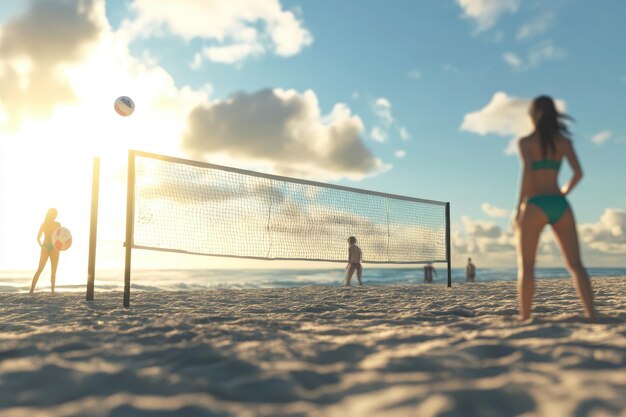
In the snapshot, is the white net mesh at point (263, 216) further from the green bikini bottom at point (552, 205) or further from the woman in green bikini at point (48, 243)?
the green bikini bottom at point (552, 205)

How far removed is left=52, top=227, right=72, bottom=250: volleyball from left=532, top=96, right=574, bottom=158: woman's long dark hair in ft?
27.6

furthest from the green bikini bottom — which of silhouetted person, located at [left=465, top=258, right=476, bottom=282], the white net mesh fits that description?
silhouetted person, located at [left=465, top=258, right=476, bottom=282]

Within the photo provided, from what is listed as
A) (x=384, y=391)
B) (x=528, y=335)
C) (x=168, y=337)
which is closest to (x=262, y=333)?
(x=168, y=337)

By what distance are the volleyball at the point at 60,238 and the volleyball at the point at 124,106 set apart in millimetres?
3117

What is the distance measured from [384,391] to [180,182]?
5434 millimetres

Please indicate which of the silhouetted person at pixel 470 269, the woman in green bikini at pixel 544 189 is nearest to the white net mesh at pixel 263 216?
the woman in green bikini at pixel 544 189

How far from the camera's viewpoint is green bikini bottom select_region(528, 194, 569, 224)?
3309mm

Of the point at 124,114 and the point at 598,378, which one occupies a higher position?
the point at 124,114

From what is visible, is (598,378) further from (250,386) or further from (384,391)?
(250,386)

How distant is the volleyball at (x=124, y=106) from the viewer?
7.12 meters

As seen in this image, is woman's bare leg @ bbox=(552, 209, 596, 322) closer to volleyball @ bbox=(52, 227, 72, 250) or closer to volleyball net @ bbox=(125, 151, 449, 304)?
volleyball net @ bbox=(125, 151, 449, 304)

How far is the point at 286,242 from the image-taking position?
7.94 meters

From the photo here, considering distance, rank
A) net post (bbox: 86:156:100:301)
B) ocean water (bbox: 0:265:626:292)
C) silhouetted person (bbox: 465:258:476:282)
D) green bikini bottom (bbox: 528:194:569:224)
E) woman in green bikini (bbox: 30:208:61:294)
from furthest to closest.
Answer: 1. ocean water (bbox: 0:265:626:292)
2. silhouetted person (bbox: 465:258:476:282)
3. woman in green bikini (bbox: 30:208:61:294)
4. net post (bbox: 86:156:100:301)
5. green bikini bottom (bbox: 528:194:569:224)

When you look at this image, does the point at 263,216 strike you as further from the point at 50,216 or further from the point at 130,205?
the point at 50,216
